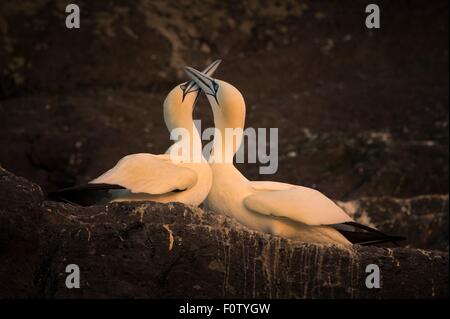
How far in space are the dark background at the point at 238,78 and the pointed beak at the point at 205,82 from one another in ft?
14.5

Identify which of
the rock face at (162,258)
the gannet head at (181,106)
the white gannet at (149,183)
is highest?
the gannet head at (181,106)

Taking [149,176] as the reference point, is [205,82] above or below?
above

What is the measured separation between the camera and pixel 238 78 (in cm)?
1595

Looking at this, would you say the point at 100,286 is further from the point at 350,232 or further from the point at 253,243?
the point at 350,232

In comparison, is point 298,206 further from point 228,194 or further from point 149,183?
point 149,183

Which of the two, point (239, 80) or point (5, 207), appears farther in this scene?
point (239, 80)

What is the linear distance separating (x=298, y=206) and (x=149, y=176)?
1.05 m

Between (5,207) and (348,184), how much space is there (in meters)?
6.53

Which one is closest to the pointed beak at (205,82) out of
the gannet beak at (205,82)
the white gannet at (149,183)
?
the gannet beak at (205,82)

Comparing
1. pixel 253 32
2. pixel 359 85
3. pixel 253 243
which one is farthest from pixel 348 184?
pixel 253 243

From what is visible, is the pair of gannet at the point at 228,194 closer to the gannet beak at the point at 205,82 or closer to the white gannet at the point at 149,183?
the white gannet at the point at 149,183

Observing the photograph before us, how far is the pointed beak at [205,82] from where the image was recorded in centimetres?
869

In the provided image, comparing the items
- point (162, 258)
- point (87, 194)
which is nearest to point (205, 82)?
point (87, 194)

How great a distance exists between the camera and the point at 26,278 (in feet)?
23.0
